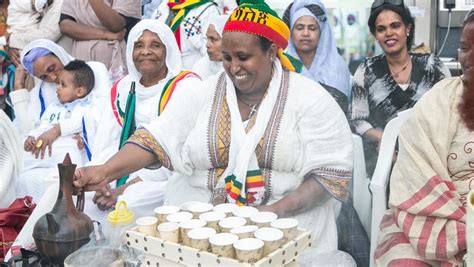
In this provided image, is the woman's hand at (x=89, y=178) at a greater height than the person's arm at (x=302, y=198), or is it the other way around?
the woman's hand at (x=89, y=178)

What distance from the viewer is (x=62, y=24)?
5.24m

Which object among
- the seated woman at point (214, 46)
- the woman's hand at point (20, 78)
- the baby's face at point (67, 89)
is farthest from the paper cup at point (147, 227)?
the woman's hand at point (20, 78)

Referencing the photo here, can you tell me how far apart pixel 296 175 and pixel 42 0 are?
3.50 m

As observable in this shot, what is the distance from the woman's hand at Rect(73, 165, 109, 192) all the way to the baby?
182 centimetres

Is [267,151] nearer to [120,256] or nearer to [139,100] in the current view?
[120,256]

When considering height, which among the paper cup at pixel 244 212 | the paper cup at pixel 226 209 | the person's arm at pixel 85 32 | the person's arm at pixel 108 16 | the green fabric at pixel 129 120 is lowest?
the paper cup at pixel 244 212

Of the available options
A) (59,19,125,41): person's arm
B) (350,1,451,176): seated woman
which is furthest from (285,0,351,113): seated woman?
(59,19,125,41): person's arm

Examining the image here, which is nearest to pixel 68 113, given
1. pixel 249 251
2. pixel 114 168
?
pixel 114 168

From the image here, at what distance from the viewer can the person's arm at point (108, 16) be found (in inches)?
196

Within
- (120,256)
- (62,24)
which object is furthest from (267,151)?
(62,24)

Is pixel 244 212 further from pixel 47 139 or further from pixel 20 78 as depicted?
pixel 20 78

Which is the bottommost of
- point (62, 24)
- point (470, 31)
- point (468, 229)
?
point (468, 229)

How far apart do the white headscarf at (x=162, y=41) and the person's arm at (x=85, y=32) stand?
1.20m

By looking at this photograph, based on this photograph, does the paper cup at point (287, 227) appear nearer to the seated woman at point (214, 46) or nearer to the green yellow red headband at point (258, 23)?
the green yellow red headband at point (258, 23)
